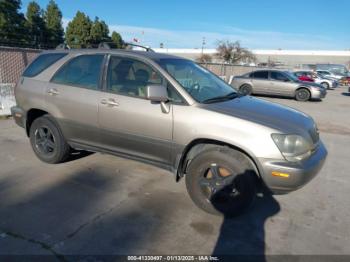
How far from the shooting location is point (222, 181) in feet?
10.8

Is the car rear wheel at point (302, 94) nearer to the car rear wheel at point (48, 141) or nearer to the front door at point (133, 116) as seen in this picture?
the front door at point (133, 116)

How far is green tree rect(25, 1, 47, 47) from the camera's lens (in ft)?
160

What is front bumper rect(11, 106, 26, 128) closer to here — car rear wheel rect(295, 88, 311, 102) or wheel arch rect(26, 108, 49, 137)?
wheel arch rect(26, 108, 49, 137)

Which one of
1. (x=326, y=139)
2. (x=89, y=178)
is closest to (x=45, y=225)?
(x=89, y=178)

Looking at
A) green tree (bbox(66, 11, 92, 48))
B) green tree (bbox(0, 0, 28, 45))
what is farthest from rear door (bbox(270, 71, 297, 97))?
green tree (bbox(66, 11, 92, 48))

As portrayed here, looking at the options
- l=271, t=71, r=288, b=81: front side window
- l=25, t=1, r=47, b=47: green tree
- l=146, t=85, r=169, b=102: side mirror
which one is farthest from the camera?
l=25, t=1, r=47, b=47: green tree

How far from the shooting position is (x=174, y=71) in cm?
383

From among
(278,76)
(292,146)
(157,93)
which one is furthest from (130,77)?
(278,76)

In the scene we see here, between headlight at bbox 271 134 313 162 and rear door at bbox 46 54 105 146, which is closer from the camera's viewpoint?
headlight at bbox 271 134 313 162

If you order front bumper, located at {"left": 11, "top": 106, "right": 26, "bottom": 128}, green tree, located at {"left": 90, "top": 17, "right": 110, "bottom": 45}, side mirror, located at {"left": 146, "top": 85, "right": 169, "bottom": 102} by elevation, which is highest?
green tree, located at {"left": 90, "top": 17, "right": 110, "bottom": 45}

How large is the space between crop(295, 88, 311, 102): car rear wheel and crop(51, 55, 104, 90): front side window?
524 inches

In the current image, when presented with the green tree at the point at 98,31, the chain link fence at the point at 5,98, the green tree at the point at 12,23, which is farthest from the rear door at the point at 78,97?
the green tree at the point at 98,31

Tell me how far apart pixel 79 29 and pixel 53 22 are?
5.38 m

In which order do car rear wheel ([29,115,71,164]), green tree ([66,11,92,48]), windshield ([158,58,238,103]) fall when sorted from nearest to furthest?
1. windshield ([158,58,238,103])
2. car rear wheel ([29,115,71,164])
3. green tree ([66,11,92,48])
